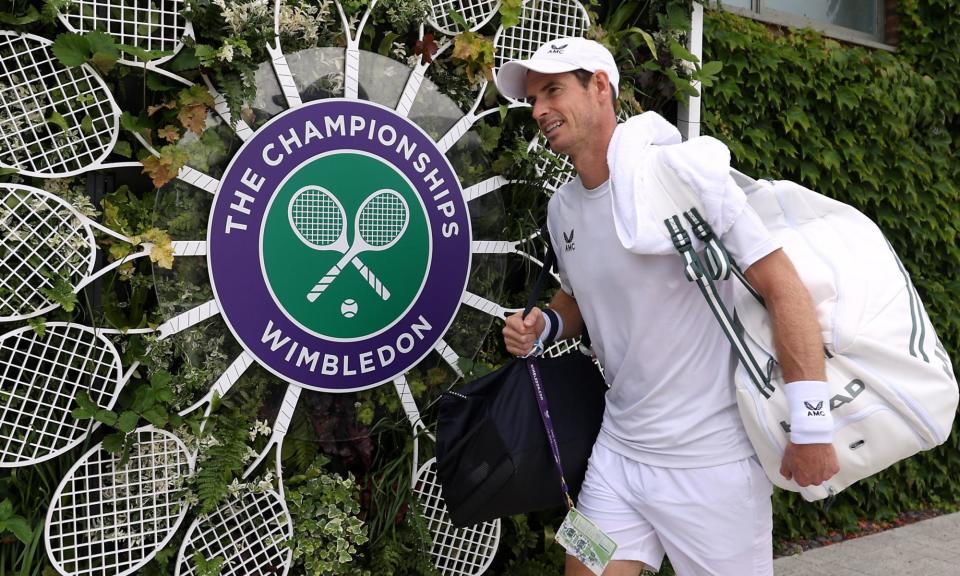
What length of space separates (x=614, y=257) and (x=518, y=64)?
0.60m

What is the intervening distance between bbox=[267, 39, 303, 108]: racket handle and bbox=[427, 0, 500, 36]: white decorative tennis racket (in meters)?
0.54

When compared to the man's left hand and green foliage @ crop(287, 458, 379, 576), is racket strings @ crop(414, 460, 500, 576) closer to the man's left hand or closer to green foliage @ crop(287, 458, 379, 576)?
green foliage @ crop(287, 458, 379, 576)

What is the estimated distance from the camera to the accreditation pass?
220cm

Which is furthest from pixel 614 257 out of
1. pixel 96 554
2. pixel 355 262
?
pixel 96 554

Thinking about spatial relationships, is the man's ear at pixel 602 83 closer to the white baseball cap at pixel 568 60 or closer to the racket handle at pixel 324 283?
the white baseball cap at pixel 568 60

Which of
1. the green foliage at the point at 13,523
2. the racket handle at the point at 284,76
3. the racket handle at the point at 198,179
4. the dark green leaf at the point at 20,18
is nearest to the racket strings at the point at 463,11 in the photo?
the racket handle at the point at 284,76

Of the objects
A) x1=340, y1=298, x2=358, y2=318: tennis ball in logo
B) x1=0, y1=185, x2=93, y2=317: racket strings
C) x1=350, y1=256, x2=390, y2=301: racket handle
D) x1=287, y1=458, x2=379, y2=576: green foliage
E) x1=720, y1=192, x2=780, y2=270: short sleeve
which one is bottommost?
x1=287, y1=458, x2=379, y2=576: green foliage

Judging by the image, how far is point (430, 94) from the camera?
2879mm

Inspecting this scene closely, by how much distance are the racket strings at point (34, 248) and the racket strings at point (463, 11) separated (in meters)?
1.33

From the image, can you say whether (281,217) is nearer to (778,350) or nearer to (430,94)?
(430,94)

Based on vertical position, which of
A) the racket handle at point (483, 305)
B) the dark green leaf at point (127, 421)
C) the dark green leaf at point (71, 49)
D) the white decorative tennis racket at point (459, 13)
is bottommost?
the racket handle at point (483, 305)

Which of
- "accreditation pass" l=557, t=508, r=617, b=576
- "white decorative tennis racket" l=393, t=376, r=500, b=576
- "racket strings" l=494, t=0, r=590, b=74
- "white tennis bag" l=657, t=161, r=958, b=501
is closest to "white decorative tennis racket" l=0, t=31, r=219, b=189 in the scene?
"white decorative tennis racket" l=393, t=376, r=500, b=576

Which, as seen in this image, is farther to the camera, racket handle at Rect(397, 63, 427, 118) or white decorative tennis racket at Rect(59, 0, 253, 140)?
racket handle at Rect(397, 63, 427, 118)

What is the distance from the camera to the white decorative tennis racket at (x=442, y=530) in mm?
2889
